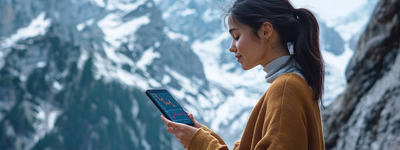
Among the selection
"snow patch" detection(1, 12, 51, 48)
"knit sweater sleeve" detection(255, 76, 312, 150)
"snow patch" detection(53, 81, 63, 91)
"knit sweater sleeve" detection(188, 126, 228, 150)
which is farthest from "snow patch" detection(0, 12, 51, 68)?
"knit sweater sleeve" detection(255, 76, 312, 150)

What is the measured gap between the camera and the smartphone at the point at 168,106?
2387mm

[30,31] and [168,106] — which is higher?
[168,106]

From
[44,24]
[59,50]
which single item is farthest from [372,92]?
[44,24]

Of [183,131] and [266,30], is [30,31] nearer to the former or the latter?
[183,131]

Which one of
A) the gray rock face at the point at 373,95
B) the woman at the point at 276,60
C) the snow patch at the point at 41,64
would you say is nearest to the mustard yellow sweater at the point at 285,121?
the woman at the point at 276,60

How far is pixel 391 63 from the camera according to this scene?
19.4 feet

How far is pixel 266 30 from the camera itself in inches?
87.0

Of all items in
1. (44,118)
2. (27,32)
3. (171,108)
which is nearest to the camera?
(171,108)

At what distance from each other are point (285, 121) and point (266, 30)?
509 millimetres

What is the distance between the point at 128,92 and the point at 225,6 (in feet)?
542

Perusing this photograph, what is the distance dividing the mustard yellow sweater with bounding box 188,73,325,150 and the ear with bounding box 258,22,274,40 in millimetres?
239

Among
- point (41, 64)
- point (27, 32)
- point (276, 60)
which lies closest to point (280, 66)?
point (276, 60)

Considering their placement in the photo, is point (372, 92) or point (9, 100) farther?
point (9, 100)

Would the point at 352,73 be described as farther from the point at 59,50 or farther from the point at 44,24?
the point at 44,24
